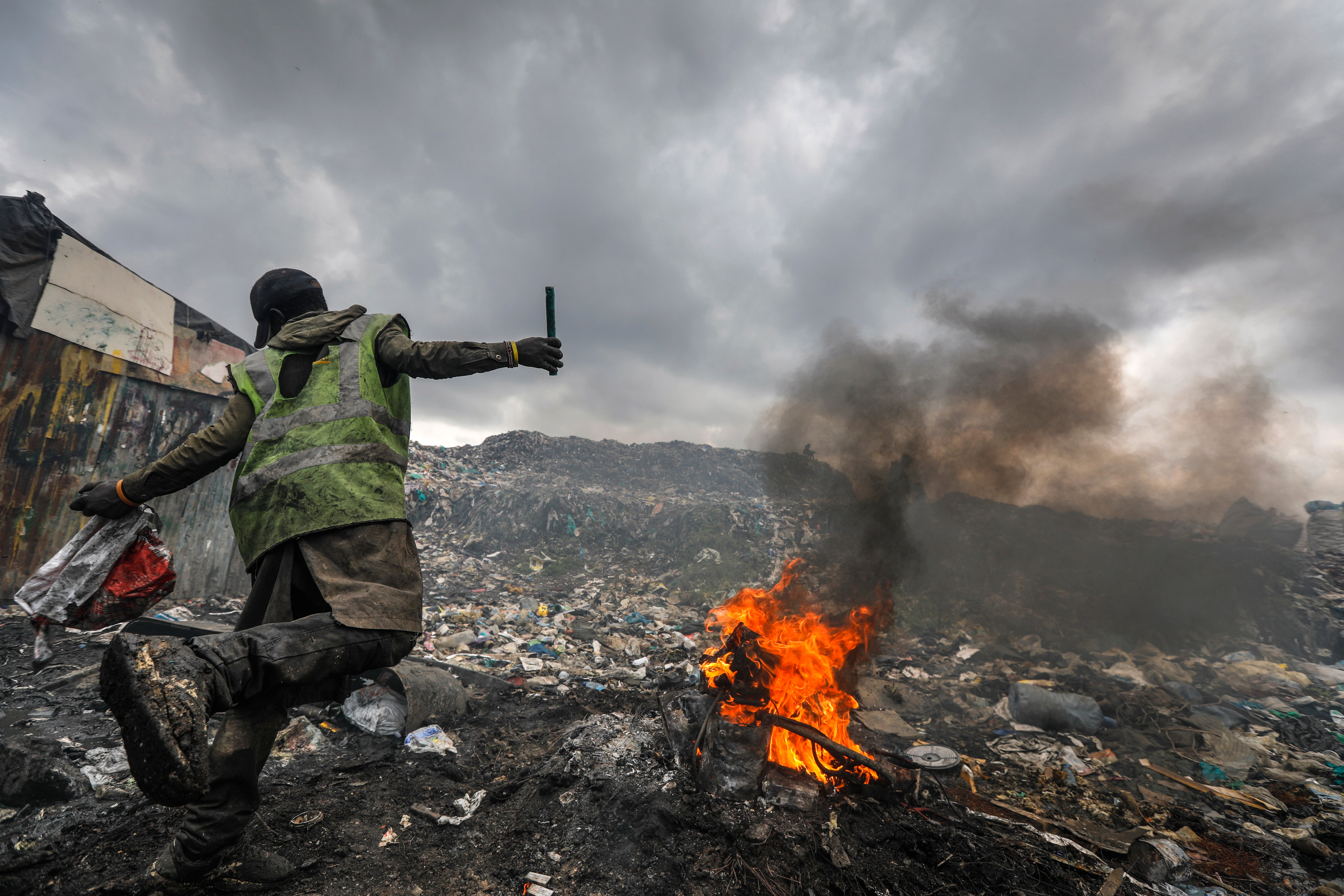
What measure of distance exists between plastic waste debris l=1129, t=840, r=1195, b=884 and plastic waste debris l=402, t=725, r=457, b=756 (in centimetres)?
393

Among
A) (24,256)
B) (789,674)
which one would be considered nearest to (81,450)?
(24,256)

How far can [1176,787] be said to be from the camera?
3.90 m

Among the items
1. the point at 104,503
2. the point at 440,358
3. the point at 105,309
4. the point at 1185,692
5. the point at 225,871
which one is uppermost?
the point at 105,309

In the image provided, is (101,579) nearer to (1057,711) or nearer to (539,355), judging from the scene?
(539,355)

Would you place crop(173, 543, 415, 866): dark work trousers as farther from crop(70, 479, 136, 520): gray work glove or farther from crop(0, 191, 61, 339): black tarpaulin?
crop(0, 191, 61, 339): black tarpaulin

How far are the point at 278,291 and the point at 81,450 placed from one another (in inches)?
234

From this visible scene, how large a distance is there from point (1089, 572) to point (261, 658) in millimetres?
12927

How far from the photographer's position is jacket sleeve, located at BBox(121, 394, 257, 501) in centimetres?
199

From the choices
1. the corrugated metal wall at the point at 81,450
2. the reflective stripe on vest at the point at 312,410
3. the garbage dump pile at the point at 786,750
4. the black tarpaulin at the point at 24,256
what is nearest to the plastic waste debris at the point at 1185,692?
the garbage dump pile at the point at 786,750

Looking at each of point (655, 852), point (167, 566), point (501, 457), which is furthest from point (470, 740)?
point (501, 457)

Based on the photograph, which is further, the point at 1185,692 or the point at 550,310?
the point at 1185,692

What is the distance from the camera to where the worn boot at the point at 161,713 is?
1195 millimetres

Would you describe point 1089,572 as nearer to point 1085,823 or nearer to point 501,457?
point 1085,823

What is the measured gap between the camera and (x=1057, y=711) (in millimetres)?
4832
